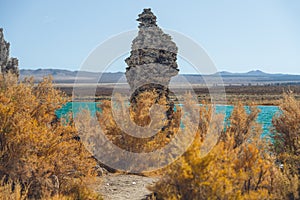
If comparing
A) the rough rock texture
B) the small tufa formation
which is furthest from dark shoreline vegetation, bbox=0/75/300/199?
the rough rock texture

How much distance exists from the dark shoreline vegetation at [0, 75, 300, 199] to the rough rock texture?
2986mm

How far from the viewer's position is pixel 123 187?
9102mm

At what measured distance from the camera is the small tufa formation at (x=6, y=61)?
42.3 feet

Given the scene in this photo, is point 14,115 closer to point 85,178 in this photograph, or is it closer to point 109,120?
point 85,178

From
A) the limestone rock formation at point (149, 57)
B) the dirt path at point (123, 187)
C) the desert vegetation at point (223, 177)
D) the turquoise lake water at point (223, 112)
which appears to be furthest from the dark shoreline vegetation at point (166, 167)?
the limestone rock formation at point (149, 57)

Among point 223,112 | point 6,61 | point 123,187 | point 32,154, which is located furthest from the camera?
point 6,61

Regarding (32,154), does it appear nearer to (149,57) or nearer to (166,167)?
(166,167)

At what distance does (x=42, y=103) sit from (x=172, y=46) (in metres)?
6.24

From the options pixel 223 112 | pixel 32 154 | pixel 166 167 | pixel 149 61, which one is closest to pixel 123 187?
pixel 32 154

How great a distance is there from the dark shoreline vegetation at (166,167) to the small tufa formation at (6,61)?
2.60m

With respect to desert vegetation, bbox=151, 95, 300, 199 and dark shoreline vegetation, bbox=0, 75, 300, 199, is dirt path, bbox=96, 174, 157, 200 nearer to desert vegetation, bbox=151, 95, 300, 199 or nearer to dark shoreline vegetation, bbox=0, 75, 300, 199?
dark shoreline vegetation, bbox=0, 75, 300, 199

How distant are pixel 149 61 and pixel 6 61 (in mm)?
4988

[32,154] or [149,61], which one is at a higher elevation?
[149,61]

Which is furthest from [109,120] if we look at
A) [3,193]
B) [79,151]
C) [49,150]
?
[3,193]
